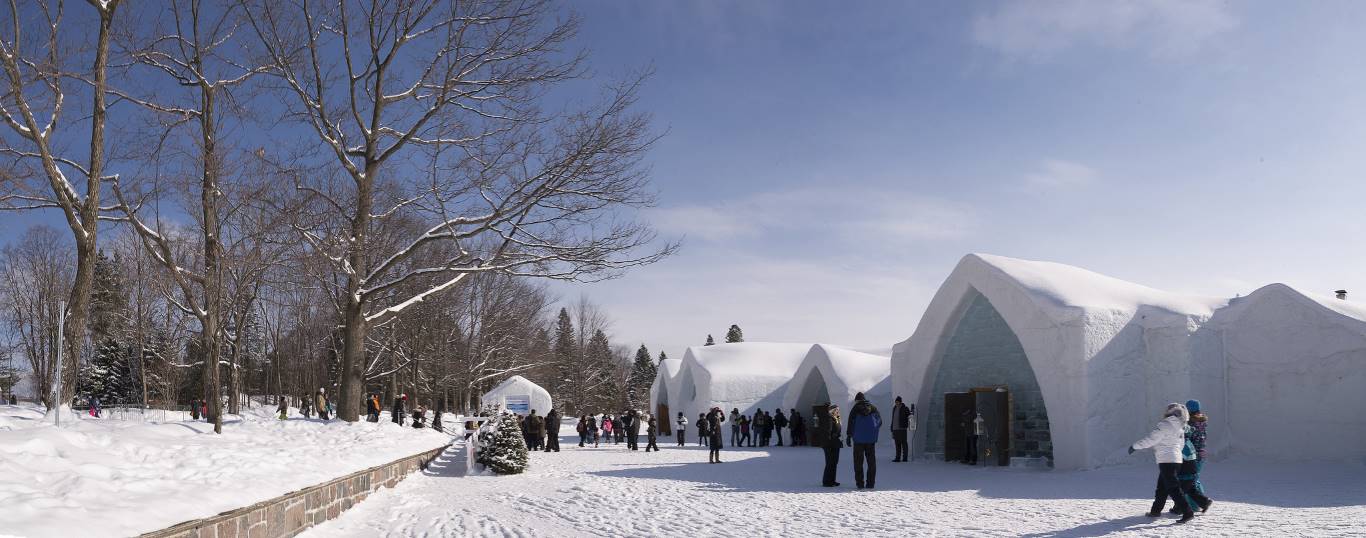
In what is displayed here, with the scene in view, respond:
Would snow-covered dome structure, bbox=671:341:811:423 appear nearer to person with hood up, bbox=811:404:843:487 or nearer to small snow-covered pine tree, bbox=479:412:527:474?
small snow-covered pine tree, bbox=479:412:527:474

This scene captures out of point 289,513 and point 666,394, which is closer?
point 289,513

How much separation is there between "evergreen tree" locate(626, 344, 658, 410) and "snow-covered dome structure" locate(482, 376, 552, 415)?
40658 millimetres

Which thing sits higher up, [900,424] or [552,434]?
[900,424]

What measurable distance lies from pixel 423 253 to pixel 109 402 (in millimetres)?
26290

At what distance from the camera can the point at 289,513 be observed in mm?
7496

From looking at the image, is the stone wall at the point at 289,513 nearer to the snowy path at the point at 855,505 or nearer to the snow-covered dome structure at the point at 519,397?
the snowy path at the point at 855,505

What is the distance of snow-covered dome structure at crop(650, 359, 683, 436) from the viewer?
39.0 m

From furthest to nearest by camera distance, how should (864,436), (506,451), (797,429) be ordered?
1. (797,429)
2. (506,451)
3. (864,436)

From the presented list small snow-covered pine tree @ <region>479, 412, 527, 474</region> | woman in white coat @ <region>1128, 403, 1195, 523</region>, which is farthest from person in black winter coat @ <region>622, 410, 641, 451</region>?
woman in white coat @ <region>1128, 403, 1195, 523</region>

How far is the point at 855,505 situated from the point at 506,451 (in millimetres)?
7440

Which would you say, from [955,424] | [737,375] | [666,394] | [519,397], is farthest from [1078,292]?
[519,397]

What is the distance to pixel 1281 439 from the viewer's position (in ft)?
45.8

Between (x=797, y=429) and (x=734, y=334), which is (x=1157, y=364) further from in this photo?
(x=734, y=334)

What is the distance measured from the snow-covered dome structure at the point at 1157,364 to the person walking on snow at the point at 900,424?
1726mm
